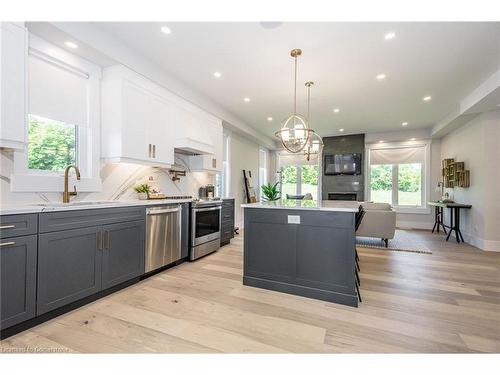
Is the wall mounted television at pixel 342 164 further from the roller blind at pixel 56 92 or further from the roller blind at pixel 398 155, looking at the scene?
the roller blind at pixel 56 92

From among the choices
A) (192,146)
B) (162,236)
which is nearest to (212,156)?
(192,146)

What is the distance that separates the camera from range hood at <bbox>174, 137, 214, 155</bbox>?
12.9 feet

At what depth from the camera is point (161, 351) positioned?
1.69 meters

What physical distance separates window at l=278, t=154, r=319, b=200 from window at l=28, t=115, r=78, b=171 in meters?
6.98

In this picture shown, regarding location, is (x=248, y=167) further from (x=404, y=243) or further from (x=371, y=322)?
(x=371, y=322)

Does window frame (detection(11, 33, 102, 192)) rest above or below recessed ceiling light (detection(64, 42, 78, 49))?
below

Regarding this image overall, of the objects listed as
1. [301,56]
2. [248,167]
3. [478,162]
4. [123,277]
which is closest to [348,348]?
[123,277]

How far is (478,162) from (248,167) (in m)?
5.38

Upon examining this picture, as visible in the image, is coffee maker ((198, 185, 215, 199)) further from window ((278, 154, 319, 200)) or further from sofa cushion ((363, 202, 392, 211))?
window ((278, 154, 319, 200))

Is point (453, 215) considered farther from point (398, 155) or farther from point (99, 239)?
point (99, 239)

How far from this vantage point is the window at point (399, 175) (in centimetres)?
725

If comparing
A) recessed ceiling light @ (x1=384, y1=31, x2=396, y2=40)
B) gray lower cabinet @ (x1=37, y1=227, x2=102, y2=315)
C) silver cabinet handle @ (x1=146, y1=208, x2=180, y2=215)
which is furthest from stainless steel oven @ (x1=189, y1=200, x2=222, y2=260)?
recessed ceiling light @ (x1=384, y1=31, x2=396, y2=40)

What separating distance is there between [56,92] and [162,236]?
208 cm

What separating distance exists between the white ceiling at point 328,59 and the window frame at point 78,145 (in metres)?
0.60
